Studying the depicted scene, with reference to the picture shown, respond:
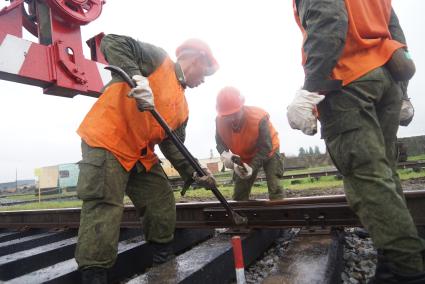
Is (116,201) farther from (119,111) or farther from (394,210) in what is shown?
(394,210)

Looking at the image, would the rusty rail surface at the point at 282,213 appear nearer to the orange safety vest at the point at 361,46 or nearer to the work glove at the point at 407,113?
the work glove at the point at 407,113

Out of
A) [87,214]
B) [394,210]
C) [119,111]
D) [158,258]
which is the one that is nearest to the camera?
[394,210]

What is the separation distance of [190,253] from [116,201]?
68cm

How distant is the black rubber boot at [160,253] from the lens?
8.77 ft

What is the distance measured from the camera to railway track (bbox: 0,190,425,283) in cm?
216

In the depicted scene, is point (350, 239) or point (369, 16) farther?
point (350, 239)

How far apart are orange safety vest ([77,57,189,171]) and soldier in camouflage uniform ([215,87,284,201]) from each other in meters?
1.44

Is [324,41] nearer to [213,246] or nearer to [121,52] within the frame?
[121,52]

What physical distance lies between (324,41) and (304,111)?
348 millimetres

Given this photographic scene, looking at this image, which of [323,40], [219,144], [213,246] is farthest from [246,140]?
[323,40]

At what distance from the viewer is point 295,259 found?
2230mm

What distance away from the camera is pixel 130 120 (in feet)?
8.23

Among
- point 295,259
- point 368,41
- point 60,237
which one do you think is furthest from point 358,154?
point 60,237

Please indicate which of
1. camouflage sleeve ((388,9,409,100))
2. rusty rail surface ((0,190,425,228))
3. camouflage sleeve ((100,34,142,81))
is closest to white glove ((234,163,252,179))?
rusty rail surface ((0,190,425,228))
